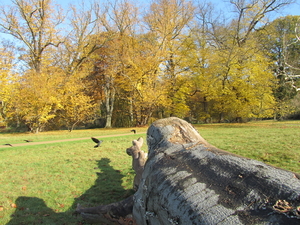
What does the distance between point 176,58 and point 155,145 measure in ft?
78.6

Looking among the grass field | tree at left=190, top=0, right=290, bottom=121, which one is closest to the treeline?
tree at left=190, top=0, right=290, bottom=121

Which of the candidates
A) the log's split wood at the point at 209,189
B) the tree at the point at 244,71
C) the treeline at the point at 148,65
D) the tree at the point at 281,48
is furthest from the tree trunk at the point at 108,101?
the log's split wood at the point at 209,189

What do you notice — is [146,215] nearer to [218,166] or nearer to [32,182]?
[218,166]

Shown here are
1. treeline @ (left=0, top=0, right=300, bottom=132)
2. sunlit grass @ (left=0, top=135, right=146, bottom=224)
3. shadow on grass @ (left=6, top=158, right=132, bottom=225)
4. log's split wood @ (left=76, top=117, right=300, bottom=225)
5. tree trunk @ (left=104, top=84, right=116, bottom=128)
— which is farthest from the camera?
tree trunk @ (left=104, top=84, right=116, bottom=128)

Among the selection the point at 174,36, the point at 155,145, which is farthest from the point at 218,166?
the point at 174,36

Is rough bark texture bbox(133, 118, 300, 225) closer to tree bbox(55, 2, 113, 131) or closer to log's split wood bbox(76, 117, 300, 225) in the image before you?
log's split wood bbox(76, 117, 300, 225)

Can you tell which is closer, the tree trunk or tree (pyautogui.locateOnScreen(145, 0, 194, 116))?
tree (pyautogui.locateOnScreen(145, 0, 194, 116))

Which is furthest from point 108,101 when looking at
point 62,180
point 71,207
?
point 71,207

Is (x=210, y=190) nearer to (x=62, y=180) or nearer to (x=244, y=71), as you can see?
(x=62, y=180)

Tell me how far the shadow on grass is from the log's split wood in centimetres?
194

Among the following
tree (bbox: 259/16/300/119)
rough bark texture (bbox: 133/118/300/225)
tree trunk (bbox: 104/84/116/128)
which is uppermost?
tree (bbox: 259/16/300/119)

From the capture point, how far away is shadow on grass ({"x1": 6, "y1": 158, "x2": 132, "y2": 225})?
338cm

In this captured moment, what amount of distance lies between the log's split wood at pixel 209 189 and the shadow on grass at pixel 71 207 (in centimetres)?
194

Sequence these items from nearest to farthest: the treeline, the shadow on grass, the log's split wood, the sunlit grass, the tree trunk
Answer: the log's split wood → the shadow on grass → the sunlit grass → the treeline → the tree trunk
